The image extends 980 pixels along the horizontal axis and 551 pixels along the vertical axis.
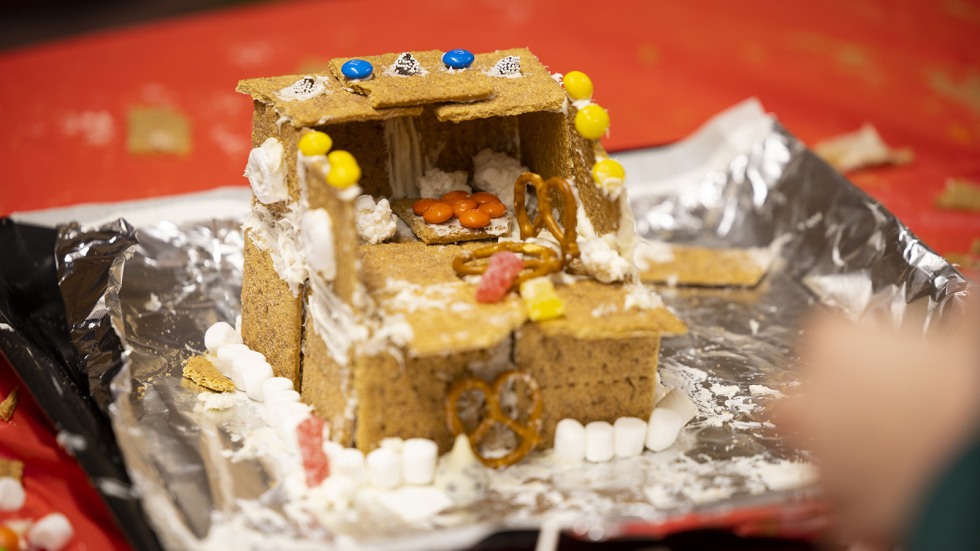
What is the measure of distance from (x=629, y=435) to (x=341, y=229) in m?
0.82

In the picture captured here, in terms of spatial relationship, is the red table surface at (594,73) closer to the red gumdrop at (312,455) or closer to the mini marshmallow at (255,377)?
the mini marshmallow at (255,377)

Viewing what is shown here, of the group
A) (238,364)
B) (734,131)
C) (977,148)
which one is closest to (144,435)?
(238,364)

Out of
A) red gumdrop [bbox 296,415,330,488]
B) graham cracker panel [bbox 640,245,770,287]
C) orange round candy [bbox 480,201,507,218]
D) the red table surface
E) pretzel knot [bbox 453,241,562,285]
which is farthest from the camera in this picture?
the red table surface

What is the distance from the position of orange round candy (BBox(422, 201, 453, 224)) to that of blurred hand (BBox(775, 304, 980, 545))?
1.05m

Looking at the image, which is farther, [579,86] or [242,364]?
[242,364]

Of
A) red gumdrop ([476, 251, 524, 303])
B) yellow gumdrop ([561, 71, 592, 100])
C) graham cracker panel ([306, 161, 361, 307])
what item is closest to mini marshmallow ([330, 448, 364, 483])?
graham cracker panel ([306, 161, 361, 307])

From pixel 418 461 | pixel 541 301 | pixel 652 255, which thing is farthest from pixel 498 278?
pixel 652 255

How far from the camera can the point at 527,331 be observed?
94.6 inches

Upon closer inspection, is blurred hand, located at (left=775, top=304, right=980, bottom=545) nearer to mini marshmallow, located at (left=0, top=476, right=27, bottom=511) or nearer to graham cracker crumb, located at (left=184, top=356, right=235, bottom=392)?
graham cracker crumb, located at (left=184, top=356, right=235, bottom=392)

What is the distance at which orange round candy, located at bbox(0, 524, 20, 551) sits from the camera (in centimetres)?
232

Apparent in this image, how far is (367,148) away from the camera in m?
2.91

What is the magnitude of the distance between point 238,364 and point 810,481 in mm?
1447

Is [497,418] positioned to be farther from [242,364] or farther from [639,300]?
[242,364]

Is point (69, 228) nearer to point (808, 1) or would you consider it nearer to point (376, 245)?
point (376, 245)
